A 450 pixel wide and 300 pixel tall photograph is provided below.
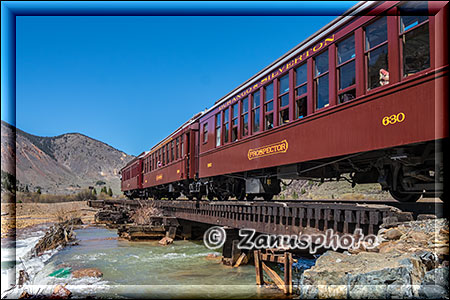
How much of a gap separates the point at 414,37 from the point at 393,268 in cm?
315

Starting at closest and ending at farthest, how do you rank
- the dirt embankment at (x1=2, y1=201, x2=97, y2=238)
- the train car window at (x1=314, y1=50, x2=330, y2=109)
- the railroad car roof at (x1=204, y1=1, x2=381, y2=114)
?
the railroad car roof at (x1=204, y1=1, x2=381, y2=114), the train car window at (x1=314, y1=50, x2=330, y2=109), the dirt embankment at (x1=2, y1=201, x2=97, y2=238)

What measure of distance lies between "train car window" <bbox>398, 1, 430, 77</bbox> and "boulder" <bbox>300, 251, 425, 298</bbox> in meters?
2.58

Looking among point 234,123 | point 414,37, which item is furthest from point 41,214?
point 414,37

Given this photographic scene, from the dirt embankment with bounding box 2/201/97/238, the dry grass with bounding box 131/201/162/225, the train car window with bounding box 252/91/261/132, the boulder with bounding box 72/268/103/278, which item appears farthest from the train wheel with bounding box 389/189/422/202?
the dry grass with bounding box 131/201/162/225

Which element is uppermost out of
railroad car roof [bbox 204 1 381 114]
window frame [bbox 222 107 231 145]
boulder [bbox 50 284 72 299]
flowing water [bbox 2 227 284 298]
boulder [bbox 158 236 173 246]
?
railroad car roof [bbox 204 1 381 114]

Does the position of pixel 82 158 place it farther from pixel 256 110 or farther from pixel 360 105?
pixel 360 105

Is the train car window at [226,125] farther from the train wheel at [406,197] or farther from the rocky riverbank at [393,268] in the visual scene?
the rocky riverbank at [393,268]

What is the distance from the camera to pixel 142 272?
1003 centimetres

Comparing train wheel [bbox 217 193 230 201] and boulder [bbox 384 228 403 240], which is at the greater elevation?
boulder [bbox 384 228 403 240]

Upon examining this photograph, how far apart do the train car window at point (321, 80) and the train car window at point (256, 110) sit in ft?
7.66

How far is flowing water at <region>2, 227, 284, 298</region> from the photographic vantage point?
7.59 meters

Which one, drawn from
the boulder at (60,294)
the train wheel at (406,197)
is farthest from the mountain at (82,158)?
the train wheel at (406,197)

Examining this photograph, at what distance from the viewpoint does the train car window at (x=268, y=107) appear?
9.12 m

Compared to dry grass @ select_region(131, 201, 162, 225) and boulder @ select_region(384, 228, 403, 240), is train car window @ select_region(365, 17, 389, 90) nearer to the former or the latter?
boulder @ select_region(384, 228, 403, 240)
